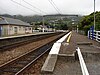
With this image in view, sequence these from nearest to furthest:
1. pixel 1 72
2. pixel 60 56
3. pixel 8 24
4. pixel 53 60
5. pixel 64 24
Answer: pixel 1 72 → pixel 53 60 → pixel 60 56 → pixel 8 24 → pixel 64 24

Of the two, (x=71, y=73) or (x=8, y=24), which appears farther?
(x=8, y=24)

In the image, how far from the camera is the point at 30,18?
122875 mm

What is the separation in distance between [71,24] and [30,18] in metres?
66.7

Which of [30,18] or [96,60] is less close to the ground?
[30,18]

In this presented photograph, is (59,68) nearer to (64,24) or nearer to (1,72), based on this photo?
(1,72)

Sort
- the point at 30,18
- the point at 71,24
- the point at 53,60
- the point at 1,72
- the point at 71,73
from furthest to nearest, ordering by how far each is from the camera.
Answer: the point at 71,24 → the point at 30,18 → the point at 53,60 → the point at 1,72 → the point at 71,73

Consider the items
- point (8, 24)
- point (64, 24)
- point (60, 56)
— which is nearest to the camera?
point (60, 56)

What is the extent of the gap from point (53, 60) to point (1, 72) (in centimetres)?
230

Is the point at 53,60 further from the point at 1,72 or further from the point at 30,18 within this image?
the point at 30,18

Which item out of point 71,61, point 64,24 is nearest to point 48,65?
point 71,61

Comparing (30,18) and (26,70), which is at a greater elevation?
(30,18)

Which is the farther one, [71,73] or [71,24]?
[71,24]

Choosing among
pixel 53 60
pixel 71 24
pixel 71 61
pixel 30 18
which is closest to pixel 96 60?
pixel 71 61

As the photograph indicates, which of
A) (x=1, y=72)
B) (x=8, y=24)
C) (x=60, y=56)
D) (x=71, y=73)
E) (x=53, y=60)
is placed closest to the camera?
(x=71, y=73)
